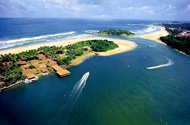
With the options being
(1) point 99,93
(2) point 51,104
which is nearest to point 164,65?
(1) point 99,93

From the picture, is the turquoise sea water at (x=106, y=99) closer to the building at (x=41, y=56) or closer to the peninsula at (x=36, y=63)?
the peninsula at (x=36, y=63)

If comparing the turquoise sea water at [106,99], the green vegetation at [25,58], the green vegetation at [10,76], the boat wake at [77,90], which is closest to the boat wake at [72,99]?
the boat wake at [77,90]

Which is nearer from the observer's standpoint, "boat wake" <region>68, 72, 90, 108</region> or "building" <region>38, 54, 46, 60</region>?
"boat wake" <region>68, 72, 90, 108</region>

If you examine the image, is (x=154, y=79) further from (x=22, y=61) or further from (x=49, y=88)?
(x=22, y=61)

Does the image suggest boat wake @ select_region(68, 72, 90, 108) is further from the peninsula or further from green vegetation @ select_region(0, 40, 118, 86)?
green vegetation @ select_region(0, 40, 118, 86)

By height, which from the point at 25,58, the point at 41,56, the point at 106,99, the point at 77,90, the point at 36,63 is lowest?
the point at 106,99

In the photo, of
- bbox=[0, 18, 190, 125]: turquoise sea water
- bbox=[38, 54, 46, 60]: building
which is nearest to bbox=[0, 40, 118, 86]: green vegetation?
bbox=[38, 54, 46, 60]: building

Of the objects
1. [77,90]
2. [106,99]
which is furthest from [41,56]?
[106,99]

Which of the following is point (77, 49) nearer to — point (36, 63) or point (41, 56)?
point (41, 56)
